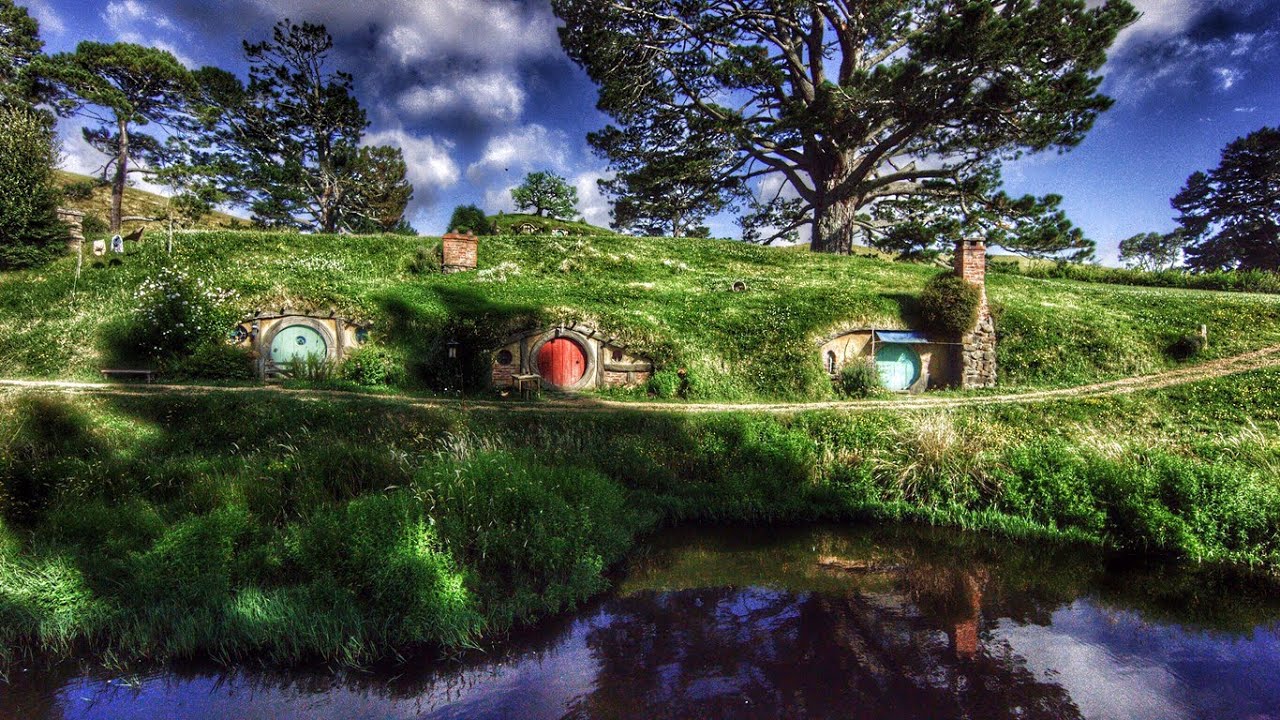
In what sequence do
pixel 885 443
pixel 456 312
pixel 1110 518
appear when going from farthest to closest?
pixel 456 312 < pixel 885 443 < pixel 1110 518

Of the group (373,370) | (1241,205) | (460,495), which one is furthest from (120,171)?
(1241,205)

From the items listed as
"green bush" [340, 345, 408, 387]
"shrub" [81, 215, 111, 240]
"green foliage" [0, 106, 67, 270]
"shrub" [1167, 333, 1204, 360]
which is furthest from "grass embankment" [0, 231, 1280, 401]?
"shrub" [81, 215, 111, 240]

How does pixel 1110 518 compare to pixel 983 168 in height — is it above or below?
below

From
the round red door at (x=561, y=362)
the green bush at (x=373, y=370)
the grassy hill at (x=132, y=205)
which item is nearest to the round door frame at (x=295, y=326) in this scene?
the green bush at (x=373, y=370)

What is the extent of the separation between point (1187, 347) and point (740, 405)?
14.6m

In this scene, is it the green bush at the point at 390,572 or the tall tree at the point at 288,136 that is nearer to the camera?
the green bush at the point at 390,572

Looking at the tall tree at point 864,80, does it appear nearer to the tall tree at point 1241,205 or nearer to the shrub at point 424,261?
the shrub at point 424,261

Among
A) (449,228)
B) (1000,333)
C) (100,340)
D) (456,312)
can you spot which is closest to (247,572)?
(456,312)

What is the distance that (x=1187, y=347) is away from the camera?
18.1 metres

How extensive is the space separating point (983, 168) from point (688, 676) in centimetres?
2666

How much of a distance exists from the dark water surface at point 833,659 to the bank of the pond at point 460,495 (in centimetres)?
62

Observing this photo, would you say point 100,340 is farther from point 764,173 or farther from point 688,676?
point 764,173

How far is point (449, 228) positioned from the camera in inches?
1225

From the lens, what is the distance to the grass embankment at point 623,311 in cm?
1730
